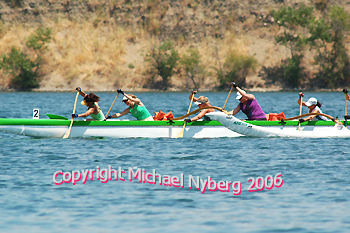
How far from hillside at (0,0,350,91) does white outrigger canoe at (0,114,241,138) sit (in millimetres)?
44076

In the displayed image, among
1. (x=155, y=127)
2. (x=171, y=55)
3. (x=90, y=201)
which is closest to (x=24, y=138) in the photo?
(x=155, y=127)

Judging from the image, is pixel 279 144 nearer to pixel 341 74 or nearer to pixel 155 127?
pixel 155 127

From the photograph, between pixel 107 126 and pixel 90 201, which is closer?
pixel 90 201

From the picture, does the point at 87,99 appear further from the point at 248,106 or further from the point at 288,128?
the point at 288,128

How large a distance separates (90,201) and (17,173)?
3073 mm

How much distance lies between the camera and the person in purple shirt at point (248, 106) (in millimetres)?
18625

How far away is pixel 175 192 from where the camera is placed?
11109mm

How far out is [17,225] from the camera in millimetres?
9000

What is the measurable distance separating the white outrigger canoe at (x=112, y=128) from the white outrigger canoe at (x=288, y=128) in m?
0.53

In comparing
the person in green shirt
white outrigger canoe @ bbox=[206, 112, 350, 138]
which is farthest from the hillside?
the person in green shirt

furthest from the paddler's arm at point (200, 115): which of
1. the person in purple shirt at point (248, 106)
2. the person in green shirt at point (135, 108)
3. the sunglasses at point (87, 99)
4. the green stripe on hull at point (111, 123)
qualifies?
the sunglasses at point (87, 99)

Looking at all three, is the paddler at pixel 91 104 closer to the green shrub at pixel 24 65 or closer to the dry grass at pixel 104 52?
the dry grass at pixel 104 52

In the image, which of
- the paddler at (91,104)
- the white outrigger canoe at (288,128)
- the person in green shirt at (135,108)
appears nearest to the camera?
the paddler at (91,104)

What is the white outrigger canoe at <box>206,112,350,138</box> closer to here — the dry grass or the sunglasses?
the sunglasses
